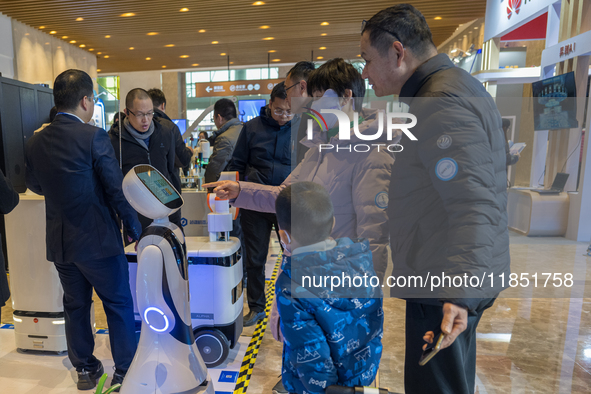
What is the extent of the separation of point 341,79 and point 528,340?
2.40 meters

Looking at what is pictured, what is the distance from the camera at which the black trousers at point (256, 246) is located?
2895 millimetres

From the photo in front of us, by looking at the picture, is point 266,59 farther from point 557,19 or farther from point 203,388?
point 203,388

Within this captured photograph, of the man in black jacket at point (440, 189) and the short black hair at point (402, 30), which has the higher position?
the short black hair at point (402, 30)

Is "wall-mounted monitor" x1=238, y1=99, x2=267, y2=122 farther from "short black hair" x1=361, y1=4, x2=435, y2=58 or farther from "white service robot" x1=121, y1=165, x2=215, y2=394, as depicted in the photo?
"short black hair" x1=361, y1=4, x2=435, y2=58

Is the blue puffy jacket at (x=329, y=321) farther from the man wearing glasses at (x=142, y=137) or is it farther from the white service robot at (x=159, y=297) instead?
the man wearing glasses at (x=142, y=137)

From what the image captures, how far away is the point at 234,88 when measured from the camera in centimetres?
1053

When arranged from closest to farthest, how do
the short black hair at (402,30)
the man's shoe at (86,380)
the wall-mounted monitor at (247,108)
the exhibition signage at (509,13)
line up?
the short black hair at (402,30) → the man's shoe at (86,380) → the exhibition signage at (509,13) → the wall-mounted monitor at (247,108)

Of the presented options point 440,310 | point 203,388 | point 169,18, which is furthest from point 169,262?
point 169,18

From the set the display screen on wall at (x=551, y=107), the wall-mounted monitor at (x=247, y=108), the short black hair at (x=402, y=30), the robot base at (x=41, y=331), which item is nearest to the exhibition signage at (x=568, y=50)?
the display screen on wall at (x=551, y=107)

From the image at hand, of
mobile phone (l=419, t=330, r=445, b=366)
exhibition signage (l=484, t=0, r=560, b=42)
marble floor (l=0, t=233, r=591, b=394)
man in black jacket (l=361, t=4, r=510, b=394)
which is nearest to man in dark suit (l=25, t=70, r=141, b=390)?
marble floor (l=0, t=233, r=591, b=394)

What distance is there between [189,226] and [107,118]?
1.21 metres

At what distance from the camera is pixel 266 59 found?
11648mm

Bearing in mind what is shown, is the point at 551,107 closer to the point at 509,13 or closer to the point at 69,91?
the point at 69,91

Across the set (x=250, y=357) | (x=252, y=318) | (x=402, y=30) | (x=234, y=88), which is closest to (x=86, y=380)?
(x=250, y=357)
